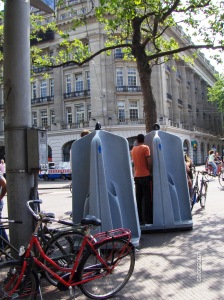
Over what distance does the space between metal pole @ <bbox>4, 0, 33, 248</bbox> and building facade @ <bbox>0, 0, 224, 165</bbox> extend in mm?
35808

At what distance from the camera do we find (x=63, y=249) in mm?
4137

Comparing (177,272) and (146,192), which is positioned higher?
(146,192)

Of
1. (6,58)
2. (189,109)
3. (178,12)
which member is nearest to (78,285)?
(6,58)

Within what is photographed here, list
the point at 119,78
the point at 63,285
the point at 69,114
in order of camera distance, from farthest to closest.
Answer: the point at 69,114 < the point at 119,78 < the point at 63,285

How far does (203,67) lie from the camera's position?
66.7 meters

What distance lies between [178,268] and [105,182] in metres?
1.74

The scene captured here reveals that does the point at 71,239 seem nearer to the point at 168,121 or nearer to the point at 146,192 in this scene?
the point at 146,192

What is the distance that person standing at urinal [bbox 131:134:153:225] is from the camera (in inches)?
284

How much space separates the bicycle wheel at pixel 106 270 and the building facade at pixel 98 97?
122 feet

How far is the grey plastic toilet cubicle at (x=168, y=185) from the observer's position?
7.21m

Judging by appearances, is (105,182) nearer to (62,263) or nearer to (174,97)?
(62,263)

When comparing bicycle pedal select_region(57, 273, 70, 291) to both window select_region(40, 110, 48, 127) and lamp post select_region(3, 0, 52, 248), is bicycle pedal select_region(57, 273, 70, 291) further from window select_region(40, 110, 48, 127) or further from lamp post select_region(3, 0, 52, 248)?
window select_region(40, 110, 48, 127)

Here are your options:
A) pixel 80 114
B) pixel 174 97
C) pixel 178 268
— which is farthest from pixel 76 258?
pixel 174 97

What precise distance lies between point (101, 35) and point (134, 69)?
5.93m
